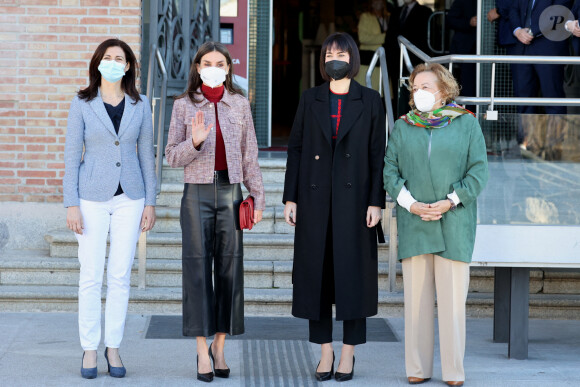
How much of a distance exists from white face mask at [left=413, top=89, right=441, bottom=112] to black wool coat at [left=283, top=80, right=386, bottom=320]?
0.24m

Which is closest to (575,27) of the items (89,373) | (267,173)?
(267,173)

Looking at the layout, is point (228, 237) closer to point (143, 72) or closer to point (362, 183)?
point (362, 183)

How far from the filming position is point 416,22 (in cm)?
1098

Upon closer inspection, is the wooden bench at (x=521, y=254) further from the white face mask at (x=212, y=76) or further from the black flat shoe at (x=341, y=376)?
the white face mask at (x=212, y=76)

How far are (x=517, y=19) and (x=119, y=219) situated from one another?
489 cm

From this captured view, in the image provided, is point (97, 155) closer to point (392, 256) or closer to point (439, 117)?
point (439, 117)

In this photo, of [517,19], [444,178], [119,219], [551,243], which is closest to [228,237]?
[119,219]

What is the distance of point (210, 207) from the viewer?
5.09 meters

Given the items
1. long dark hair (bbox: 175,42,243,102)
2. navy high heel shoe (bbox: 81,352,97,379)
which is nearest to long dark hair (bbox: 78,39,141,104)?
long dark hair (bbox: 175,42,243,102)

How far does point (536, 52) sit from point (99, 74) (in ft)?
15.0

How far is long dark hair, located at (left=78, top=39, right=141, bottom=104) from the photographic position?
5.11m

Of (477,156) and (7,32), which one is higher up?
(7,32)

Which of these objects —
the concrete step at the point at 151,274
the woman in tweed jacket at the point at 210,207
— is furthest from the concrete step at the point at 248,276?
the woman in tweed jacket at the point at 210,207

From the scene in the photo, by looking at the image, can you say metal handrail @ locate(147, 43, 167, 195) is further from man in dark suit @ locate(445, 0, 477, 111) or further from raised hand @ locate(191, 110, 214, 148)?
man in dark suit @ locate(445, 0, 477, 111)
